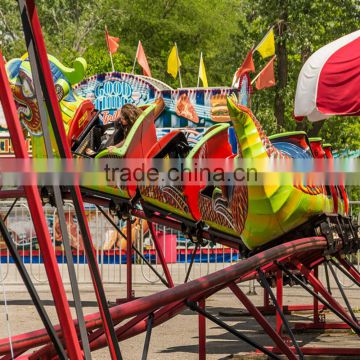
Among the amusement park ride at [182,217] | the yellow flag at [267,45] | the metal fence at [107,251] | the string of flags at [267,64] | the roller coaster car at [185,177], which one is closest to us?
the amusement park ride at [182,217]

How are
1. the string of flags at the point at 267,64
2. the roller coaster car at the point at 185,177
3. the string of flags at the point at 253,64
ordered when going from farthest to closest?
1. the string of flags at the point at 253,64
2. the string of flags at the point at 267,64
3. the roller coaster car at the point at 185,177

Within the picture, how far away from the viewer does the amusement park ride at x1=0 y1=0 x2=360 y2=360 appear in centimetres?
355

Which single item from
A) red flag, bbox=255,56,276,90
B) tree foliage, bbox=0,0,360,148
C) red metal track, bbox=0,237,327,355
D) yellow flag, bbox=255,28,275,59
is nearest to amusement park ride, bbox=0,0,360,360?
red metal track, bbox=0,237,327,355

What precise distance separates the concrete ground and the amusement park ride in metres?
0.40

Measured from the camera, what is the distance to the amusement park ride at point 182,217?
11.6ft

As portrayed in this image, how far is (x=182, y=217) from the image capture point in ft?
31.3

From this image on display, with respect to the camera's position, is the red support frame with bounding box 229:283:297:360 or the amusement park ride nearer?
the amusement park ride

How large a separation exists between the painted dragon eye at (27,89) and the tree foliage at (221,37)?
0.96m

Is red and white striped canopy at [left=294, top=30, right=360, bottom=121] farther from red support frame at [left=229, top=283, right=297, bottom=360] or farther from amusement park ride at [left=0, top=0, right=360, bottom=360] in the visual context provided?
red support frame at [left=229, top=283, right=297, bottom=360]

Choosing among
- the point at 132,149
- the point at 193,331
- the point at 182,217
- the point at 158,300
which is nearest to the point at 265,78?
the point at 132,149

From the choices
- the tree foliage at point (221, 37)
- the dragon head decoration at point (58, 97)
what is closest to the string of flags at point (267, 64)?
the tree foliage at point (221, 37)

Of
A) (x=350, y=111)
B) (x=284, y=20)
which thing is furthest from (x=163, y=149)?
(x=284, y=20)

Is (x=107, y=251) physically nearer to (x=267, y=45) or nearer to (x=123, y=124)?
(x=123, y=124)

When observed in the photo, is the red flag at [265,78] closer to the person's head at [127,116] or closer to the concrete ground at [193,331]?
the concrete ground at [193,331]
